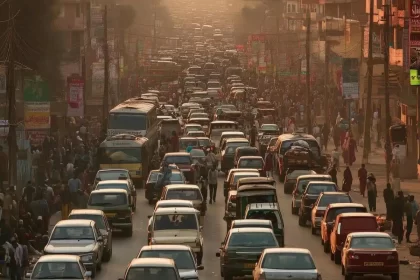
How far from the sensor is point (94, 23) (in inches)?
4855

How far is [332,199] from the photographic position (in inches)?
1795

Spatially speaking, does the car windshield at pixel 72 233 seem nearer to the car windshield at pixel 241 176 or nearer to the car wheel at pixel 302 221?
the car wheel at pixel 302 221

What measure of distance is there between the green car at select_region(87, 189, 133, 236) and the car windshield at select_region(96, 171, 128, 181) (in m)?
8.80

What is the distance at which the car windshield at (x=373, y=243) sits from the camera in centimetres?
3575

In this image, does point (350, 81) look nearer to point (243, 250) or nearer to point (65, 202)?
point (65, 202)

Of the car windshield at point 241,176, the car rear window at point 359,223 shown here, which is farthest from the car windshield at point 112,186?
the car rear window at point 359,223

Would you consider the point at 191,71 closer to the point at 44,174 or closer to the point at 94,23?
the point at 94,23

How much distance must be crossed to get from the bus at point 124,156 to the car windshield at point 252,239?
989 inches

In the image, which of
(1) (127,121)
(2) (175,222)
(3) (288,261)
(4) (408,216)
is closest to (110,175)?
(4) (408,216)

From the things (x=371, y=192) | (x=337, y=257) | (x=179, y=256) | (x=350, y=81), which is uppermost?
(x=350, y=81)

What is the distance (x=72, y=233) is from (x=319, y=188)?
41.9 ft

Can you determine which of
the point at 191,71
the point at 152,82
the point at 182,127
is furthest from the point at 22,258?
the point at 191,71

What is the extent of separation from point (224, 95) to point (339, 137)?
45.9 m

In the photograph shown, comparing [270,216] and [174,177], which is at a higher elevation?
[270,216]
